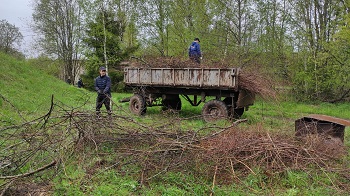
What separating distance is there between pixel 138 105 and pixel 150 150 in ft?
18.7

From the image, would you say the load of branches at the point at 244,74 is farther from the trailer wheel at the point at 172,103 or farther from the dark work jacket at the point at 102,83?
the dark work jacket at the point at 102,83

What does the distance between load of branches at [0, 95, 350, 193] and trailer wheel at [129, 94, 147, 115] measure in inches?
182

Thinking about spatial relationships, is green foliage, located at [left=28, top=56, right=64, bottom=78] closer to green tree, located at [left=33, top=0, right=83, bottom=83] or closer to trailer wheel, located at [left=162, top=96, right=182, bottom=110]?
green tree, located at [left=33, top=0, right=83, bottom=83]

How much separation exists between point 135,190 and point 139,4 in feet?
68.9

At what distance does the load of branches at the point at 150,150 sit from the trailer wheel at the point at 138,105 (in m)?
4.61

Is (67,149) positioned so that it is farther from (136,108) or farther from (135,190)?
(136,108)

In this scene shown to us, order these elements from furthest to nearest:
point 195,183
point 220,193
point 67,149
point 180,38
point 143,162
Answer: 1. point 180,38
2. point 67,149
3. point 143,162
4. point 195,183
5. point 220,193

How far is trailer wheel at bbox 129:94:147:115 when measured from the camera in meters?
10.1

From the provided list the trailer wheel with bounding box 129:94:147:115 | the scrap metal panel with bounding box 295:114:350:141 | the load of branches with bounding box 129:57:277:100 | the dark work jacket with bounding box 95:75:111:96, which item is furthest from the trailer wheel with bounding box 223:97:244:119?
the dark work jacket with bounding box 95:75:111:96

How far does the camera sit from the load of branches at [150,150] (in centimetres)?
427

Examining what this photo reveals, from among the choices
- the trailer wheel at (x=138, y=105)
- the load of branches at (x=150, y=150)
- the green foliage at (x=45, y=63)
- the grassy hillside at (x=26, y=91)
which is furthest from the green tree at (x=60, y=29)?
the load of branches at (x=150, y=150)

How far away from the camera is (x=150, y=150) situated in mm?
4691

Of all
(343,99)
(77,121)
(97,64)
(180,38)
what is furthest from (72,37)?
(77,121)

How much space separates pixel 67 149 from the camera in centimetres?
470
